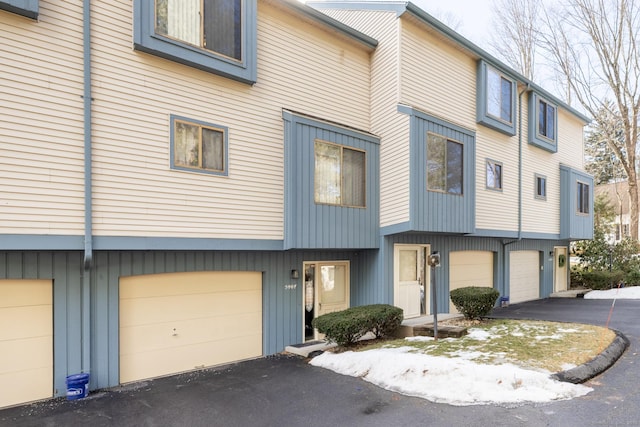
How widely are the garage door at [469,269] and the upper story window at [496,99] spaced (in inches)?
164

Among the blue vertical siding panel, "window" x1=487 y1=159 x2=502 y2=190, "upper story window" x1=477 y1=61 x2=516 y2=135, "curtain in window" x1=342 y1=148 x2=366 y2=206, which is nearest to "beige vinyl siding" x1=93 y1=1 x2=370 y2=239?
the blue vertical siding panel

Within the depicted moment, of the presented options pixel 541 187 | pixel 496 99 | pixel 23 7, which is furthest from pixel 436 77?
pixel 23 7

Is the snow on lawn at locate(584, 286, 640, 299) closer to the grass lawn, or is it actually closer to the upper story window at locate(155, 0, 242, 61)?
the grass lawn

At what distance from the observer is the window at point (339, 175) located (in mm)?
9148

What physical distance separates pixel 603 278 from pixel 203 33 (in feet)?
60.7

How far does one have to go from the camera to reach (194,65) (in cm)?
743

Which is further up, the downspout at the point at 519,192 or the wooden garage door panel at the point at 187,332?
the downspout at the point at 519,192

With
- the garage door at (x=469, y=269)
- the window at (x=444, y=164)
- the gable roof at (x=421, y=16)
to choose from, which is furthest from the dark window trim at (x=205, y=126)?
the garage door at (x=469, y=269)

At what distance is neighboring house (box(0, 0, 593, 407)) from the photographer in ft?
20.0

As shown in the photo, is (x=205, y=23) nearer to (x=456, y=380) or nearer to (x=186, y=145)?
(x=186, y=145)

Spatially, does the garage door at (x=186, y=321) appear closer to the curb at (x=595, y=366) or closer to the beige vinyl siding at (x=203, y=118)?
the beige vinyl siding at (x=203, y=118)

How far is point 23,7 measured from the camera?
5652 mm

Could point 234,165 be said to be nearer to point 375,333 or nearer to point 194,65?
point 194,65

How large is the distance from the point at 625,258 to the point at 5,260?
74.4 feet
